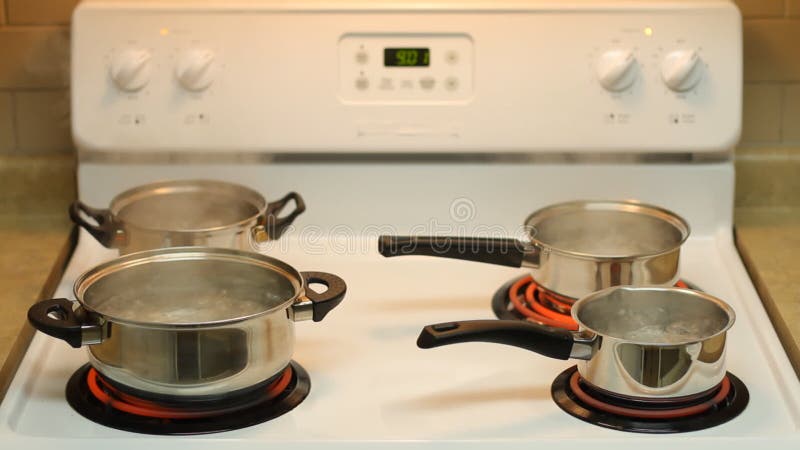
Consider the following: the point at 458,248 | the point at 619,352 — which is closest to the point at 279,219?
the point at 458,248

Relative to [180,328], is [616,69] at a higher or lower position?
higher

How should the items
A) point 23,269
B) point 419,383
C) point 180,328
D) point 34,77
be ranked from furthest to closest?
point 34,77, point 23,269, point 419,383, point 180,328

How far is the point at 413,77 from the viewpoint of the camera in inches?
50.5

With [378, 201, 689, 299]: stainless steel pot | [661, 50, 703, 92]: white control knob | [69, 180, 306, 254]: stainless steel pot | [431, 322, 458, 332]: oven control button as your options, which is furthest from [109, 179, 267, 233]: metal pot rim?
[661, 50, 703, 92]: white control knob

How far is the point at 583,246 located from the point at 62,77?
69 centimetres

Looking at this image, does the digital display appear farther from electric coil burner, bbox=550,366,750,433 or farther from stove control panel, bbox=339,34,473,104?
electric coil burner, bbox=550,366,750,433

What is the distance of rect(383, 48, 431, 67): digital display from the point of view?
1.28m

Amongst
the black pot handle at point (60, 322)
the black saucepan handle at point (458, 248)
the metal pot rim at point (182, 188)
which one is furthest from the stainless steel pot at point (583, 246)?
the black pot handle at point (60, 322)

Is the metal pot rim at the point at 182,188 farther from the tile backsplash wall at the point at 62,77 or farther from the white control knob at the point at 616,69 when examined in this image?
the white control knob at the point at 616,69

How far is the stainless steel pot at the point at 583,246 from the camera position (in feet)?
3.52

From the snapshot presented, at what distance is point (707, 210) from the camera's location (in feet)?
4.42

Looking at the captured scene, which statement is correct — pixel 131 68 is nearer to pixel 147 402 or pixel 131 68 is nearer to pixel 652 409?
pixel 147 402

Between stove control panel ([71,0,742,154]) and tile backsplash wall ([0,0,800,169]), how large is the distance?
12cm

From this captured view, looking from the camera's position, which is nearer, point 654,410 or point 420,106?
point 654,410
